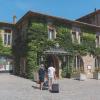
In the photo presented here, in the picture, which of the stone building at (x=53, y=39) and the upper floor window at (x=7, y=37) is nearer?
the stone building at (x=53, y=39)

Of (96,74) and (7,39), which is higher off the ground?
(7,39)

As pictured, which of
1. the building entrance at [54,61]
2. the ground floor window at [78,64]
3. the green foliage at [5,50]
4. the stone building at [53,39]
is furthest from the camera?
the green foliage at [5,50]

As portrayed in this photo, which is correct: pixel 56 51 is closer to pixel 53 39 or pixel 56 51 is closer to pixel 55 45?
pixel 55 45

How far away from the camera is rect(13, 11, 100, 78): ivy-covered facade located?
90.4ft

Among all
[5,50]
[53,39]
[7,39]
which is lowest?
[5,50]

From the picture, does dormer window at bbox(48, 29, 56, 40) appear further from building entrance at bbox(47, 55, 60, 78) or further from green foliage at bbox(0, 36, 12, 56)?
green foliage at bbox(0, 36, 12, 56)

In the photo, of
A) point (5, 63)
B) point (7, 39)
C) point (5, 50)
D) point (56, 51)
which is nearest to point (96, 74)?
point (56, 51)

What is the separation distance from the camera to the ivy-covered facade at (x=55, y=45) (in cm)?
2755

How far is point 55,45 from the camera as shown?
2864cm

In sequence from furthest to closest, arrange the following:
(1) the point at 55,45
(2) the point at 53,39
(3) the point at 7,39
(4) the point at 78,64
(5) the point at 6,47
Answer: (3) the point at 7,39, (5) the point at 6,47, (4) the point at 78,64, (2) the point at 53,39, (1) the point at 55,45

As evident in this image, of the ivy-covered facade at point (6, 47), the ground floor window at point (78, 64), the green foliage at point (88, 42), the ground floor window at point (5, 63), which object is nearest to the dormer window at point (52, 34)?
the ground floor window at point (78, 64)

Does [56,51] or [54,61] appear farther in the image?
[54,61]

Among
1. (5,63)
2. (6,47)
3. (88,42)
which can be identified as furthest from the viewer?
(5,63)

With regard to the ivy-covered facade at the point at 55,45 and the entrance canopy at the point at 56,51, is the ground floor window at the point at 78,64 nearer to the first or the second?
the ivy-covered facade at the point at 55,45
